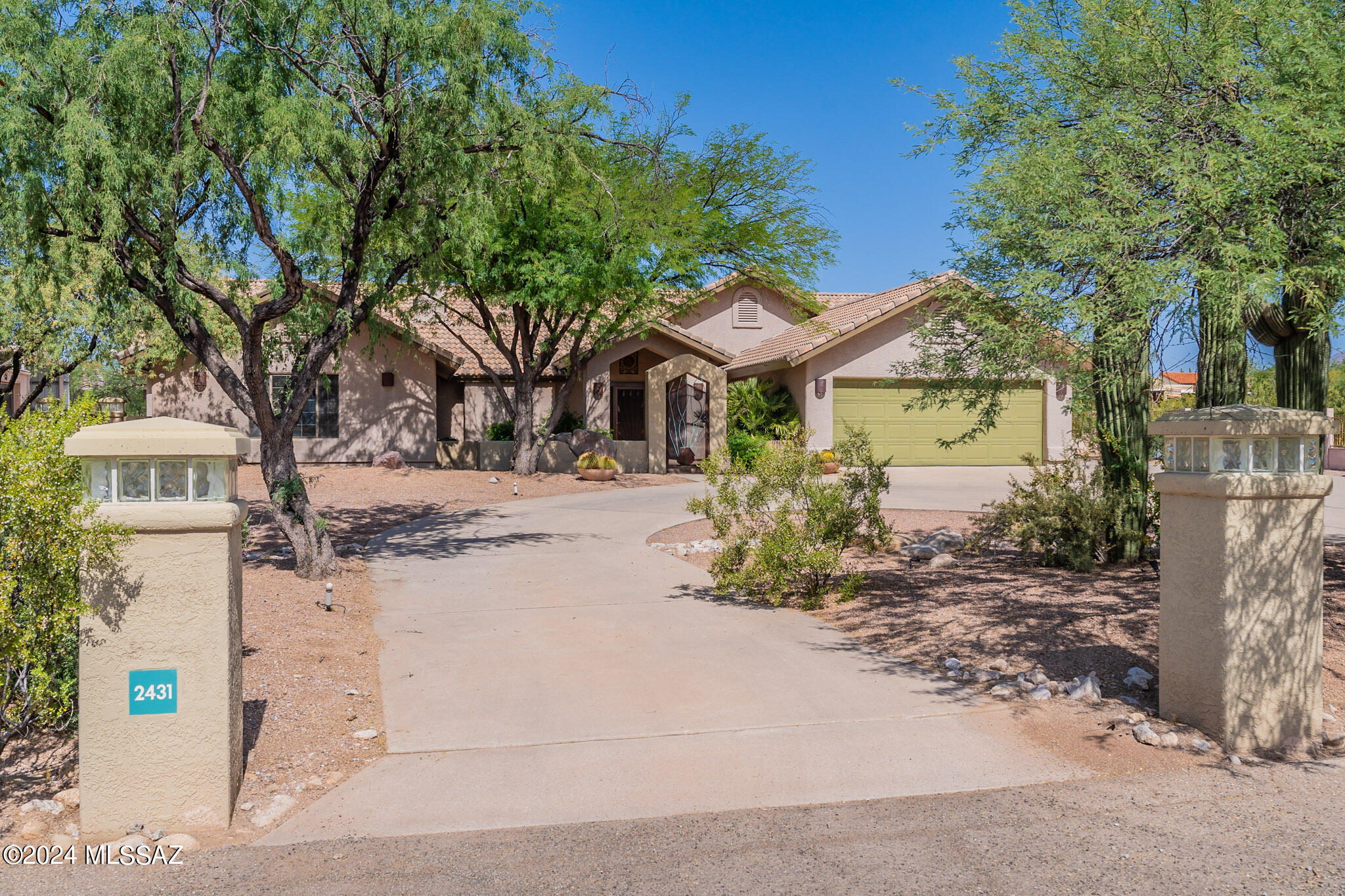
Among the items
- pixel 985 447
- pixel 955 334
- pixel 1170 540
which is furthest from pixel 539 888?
pixel 985 447

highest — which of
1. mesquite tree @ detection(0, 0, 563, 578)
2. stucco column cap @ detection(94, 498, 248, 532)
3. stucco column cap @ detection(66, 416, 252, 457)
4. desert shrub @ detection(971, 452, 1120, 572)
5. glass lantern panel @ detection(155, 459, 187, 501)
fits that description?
mesquite tree @ detection(0, 0, 563, 578)

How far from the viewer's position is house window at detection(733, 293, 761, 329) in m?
30.1

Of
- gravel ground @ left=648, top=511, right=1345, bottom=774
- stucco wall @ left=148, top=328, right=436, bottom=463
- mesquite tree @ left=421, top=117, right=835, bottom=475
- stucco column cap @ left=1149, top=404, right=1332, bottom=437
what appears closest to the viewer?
stucco column cap @ left=1149, top=404, right=1332, bottom=437

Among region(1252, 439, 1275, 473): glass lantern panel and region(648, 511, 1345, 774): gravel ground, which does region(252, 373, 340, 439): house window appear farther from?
region(1252, 439, 1275, 473): glass lantern panel

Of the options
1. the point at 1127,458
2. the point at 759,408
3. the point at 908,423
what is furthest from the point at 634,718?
the point at 908,423

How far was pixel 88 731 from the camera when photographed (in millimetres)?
4035

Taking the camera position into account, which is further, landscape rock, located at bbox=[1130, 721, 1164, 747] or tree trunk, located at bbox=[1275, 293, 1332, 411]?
tree trunk, located at bbox=[1275, 293, 1332, 411]

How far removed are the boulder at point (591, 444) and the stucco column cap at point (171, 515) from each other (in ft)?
59.7

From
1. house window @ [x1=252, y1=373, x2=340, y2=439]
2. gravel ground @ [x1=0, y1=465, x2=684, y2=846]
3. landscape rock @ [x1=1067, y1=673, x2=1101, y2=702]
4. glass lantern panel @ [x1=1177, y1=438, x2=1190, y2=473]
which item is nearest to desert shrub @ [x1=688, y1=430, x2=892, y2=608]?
landscape rock @ [x1=1067, y1=673, x2=1101, y2=702]

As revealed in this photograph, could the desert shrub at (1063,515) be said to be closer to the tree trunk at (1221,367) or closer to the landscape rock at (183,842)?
the tree trunk at (1221,367)

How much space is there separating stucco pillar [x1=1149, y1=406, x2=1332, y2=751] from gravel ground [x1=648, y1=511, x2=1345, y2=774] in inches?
12.1

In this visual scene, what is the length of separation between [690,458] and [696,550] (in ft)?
41.7

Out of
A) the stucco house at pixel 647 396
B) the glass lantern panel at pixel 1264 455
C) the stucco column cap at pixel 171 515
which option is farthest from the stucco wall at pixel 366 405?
the glass lantern panel at pixel 1264 455

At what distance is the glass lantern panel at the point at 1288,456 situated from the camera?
16.6ft
